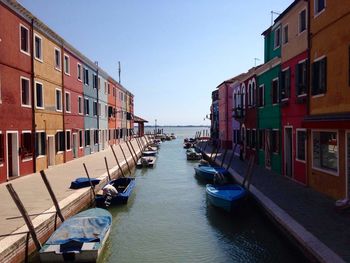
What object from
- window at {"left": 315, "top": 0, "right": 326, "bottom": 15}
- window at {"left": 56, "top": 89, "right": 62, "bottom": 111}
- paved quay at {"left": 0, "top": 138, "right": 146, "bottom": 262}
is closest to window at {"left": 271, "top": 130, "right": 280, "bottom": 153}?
window at {"left": 315, "top": 0, "right": 326, "bottom": 15}

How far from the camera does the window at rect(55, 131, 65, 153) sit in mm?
26741

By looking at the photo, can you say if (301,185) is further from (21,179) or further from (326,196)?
(21,179)

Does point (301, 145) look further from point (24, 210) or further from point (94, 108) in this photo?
point (94, 108)

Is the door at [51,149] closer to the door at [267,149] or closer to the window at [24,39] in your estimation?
the window at [24,39]

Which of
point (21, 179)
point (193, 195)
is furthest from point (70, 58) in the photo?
point (193, 195)

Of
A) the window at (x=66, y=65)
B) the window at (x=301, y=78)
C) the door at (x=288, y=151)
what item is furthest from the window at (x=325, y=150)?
the window at (x=66, y=65)

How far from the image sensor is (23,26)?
69.0 ft

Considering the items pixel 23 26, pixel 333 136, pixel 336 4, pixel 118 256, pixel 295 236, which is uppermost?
pixel 23 26

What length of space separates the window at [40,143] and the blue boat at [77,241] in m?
12.2

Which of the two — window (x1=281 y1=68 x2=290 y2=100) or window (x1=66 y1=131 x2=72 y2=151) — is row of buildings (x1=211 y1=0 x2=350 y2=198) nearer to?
window (x1=281 y1=68 x2=290 y2=100)

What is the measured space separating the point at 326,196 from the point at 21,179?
1450 cm

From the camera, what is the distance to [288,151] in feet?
64.1

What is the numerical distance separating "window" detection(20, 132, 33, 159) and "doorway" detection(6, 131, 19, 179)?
415 mm

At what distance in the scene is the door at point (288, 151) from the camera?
Answer: 1906cm
